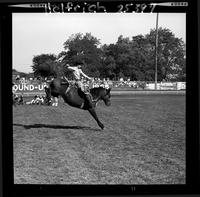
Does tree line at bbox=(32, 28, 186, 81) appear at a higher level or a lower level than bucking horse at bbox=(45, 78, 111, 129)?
higher

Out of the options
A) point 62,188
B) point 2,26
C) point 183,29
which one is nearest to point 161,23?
point 183,29

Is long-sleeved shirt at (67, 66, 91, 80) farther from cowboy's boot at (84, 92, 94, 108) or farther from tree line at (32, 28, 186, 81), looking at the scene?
cowboy's boot at (84, 92, 94, 108)

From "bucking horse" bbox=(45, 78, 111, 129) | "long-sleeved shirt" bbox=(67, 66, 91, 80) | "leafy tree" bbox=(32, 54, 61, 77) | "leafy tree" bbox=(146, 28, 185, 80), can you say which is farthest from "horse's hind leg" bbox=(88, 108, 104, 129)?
"leafy tree" bbox=(146, 28, 185, 80)

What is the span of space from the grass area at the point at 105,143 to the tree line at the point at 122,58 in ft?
0.91

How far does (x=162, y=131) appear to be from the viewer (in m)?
5.18

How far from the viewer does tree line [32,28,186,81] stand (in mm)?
5109

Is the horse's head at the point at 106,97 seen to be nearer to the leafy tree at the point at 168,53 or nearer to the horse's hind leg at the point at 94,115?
the horse's hind leg at the point at 94,115

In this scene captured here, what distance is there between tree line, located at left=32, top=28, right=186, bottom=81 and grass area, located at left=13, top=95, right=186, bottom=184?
0.28 meters

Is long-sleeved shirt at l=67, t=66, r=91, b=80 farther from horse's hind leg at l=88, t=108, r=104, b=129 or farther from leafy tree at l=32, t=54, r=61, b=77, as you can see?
horse's hind leg at l=88, t=108, r=104, b=129

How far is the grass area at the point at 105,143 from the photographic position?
5055mm

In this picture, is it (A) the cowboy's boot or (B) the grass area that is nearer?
(B) the grass area

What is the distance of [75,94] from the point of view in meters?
5.35

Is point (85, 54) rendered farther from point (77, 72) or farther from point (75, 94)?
point (75, 94)

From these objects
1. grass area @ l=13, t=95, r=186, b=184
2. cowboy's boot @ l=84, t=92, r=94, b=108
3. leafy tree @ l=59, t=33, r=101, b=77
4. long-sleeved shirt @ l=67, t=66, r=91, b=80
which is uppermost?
leafy tree @ l=59, t=33, r=101, b=77
